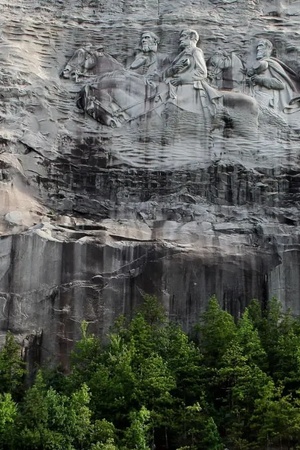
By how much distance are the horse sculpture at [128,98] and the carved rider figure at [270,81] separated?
22.6 inches

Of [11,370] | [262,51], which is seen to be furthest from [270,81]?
[11,370]

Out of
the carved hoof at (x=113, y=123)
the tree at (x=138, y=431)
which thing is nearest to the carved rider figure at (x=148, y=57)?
the carved hoof at (x=113, y=123)

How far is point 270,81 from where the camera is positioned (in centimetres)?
2378

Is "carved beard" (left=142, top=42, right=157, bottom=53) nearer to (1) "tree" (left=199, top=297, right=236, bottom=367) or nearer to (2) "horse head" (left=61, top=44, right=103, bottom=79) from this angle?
(2) "horse head" (left=61, top=44, right=103, bottom=79)

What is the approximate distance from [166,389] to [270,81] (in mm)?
9997

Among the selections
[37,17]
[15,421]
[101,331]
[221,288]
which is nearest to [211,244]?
[221,288]

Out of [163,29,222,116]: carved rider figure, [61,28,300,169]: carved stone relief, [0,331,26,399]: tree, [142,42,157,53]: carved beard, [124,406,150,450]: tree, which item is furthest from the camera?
[142,42,157,53]: carved beard

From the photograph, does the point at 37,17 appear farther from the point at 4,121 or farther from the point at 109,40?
the point at 4,121

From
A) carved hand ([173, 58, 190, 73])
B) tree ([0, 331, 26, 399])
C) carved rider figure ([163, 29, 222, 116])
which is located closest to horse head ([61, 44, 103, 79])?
carved rider figure ([163, 29, 222, 116])

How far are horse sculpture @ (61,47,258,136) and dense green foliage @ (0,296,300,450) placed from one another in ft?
18.7

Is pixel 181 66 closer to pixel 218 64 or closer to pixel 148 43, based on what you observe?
pixel 218 64

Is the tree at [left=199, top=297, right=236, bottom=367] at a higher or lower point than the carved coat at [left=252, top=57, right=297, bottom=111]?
lower

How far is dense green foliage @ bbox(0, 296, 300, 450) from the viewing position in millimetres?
15859

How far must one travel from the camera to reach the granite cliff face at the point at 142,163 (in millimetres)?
19766
